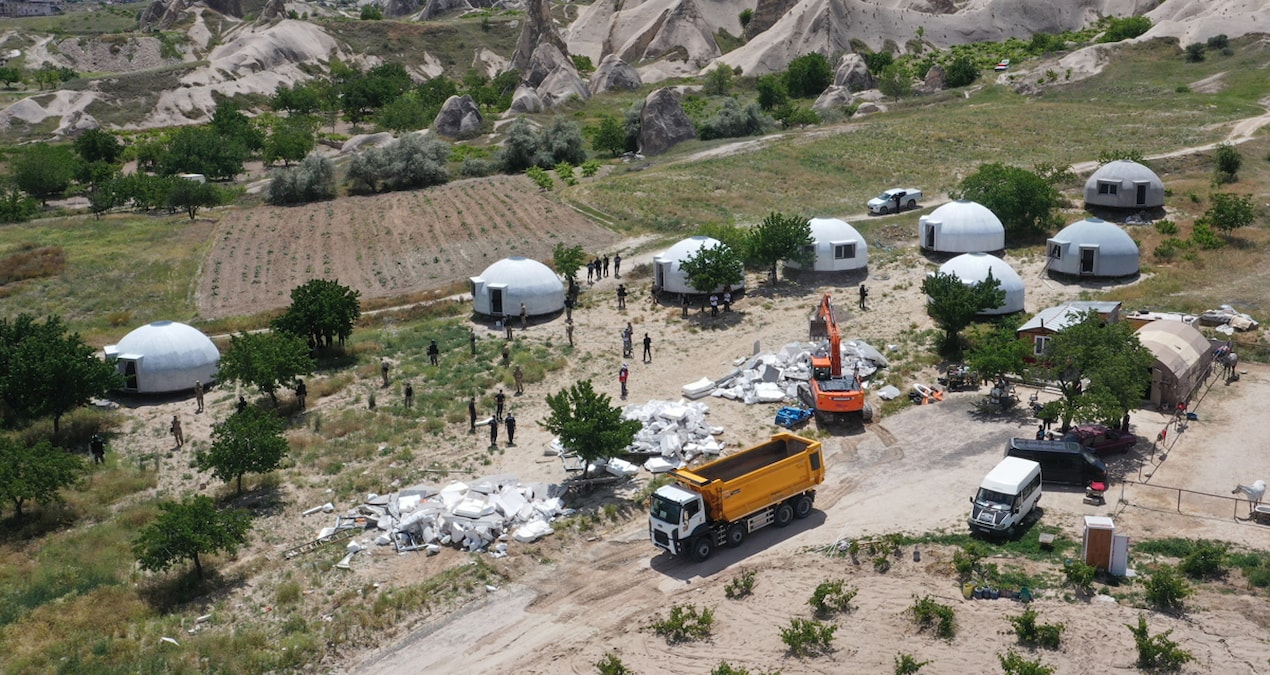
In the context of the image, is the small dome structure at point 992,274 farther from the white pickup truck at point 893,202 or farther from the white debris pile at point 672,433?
the white pickup truck at point 893,202

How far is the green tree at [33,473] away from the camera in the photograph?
3375 centimetres

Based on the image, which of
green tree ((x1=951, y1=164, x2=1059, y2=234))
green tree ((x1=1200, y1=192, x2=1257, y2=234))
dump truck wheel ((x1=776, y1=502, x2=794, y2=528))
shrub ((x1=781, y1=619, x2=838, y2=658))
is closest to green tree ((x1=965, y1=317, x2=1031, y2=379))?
dump truck wheel ((x1=776, y1=502, x2=794, y2=528))

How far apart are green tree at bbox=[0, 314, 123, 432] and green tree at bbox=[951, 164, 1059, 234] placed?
48636 millimetres

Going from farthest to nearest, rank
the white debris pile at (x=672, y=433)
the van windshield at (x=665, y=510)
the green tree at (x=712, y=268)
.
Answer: the green tree at (x=712, y=268), the white debris pile at (x=672, y=433), the van windshield at (x=665, y=510)

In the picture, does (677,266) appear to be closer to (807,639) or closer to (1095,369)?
(1095,369)

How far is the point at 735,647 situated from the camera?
26625 millimetres

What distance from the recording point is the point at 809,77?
5143 inches

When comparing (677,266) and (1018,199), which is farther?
(1018,199)

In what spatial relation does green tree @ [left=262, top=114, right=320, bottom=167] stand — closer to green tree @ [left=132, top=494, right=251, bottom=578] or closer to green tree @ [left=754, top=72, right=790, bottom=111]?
green tree @ [left=754, top=72, right=790, bottom=111]

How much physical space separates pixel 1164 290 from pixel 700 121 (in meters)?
65.0

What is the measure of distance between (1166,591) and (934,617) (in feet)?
18.8

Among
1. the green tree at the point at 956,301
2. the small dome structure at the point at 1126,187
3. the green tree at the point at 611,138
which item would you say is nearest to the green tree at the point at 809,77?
the green tree at the point at 611,138

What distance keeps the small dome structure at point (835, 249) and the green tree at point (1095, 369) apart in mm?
19313

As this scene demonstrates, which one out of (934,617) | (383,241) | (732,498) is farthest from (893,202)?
(934,617)
